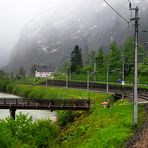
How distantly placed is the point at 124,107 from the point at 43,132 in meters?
13.1

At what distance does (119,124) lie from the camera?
145 feet

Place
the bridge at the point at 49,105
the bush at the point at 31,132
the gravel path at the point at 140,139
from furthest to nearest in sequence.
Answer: the bridge at the point at 49,105
the bush at the point at 31,132
the gravel path at the point at 140,139

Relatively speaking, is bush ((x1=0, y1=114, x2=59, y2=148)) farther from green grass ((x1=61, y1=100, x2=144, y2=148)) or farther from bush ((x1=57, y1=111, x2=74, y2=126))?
bush ((x1=57, y1=111, x2=74, y2=126))

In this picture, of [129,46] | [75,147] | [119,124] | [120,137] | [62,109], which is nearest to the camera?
[120,137]

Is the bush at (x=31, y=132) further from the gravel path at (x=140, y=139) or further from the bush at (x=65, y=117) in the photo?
the bush at (x=65, y=117)

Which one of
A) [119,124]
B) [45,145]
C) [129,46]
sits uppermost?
[129,46]

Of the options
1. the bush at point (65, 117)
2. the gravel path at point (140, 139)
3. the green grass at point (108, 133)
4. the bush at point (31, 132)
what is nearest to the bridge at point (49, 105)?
the bush at point (65, 117)

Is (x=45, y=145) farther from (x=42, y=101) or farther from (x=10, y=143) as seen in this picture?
(x=42, y=101)

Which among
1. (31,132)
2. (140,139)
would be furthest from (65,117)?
(140,139)

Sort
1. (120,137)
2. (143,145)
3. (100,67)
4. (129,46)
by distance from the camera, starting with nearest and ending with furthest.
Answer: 1. (143,145)
2. (120,137)
3. (129,46)
4. (100,67)

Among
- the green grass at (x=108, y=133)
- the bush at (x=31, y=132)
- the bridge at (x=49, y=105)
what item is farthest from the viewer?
the bridge at (x=49, y=105)

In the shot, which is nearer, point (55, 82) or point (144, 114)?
point (144, 114)

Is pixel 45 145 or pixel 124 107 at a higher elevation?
pixel 124 107

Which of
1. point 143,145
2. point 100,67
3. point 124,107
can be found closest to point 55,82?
point 100,67
